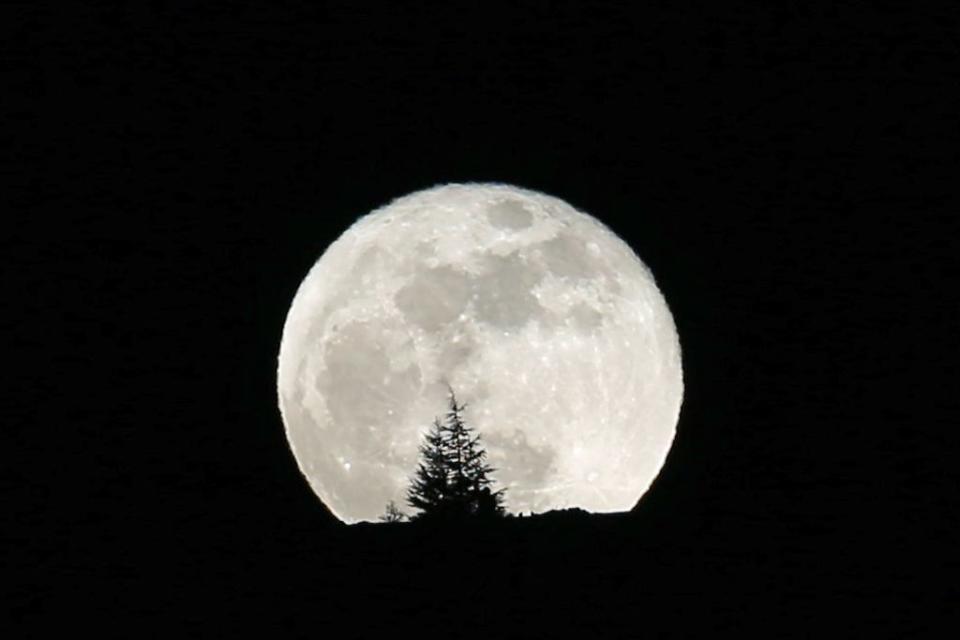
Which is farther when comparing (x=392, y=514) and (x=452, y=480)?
(x=392, y=514)

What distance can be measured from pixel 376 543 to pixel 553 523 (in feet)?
6.59

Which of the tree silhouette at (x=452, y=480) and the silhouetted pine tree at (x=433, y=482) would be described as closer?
the tree silhouette at (x=452, y=480)

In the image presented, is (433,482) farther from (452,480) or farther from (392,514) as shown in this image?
(392,514)

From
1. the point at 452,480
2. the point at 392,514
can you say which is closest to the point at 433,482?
the point at 452,480

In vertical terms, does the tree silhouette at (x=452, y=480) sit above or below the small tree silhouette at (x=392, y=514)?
below

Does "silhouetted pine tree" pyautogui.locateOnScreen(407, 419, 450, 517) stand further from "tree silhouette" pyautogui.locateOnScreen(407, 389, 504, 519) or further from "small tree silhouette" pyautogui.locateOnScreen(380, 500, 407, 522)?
"small tree silhouette" pyautogui.locateOnScreen(380, 500, 407, 522)

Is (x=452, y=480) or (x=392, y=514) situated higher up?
(x=392, y=514)

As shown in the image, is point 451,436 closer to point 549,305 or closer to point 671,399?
point 549,305

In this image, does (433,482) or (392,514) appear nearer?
(433,482)

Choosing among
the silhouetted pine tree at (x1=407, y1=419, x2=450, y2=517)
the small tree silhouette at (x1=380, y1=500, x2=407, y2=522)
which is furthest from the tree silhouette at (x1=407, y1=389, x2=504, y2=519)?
the small tree silhouette at (x1=380, y1=500, x2=407, y2=522)

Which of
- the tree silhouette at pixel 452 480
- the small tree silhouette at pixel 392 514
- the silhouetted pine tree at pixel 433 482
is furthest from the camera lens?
the small tree silhouette at pixel 392 514

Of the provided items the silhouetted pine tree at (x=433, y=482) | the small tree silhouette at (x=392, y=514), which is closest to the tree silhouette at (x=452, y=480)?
the silhouetted pine tree at (x=433, y=482)

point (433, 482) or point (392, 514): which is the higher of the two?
point (392, 514)

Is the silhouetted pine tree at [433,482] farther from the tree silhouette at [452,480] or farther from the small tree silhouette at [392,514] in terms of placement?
the small tree silhouette at [392,514]
